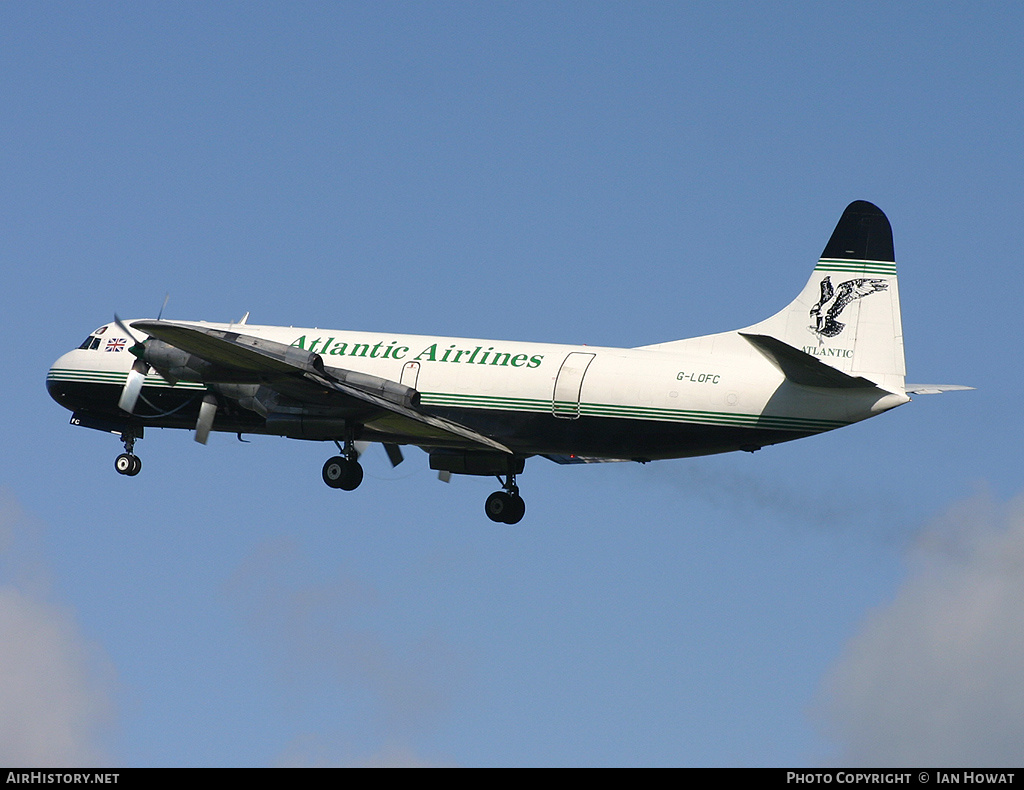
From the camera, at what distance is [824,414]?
32375 millimetres

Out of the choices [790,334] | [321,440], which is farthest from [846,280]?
[321,440]

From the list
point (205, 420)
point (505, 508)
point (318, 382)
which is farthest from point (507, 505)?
point (205, 420)

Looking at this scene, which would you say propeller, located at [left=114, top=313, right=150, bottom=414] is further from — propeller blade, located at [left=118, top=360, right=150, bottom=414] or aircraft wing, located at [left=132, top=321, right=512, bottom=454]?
aircraft wing, located at [left=132, top=321, right=512, bottom=454]

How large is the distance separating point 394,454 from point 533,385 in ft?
20.9

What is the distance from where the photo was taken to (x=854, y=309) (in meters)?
33.3

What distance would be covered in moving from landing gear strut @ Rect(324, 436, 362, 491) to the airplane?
0.04 metres

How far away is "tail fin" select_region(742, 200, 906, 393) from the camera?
3278 centimetres

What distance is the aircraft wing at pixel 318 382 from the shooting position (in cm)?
3450

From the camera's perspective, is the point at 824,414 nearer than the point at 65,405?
Yes

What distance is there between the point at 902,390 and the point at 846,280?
2947 millimetres
